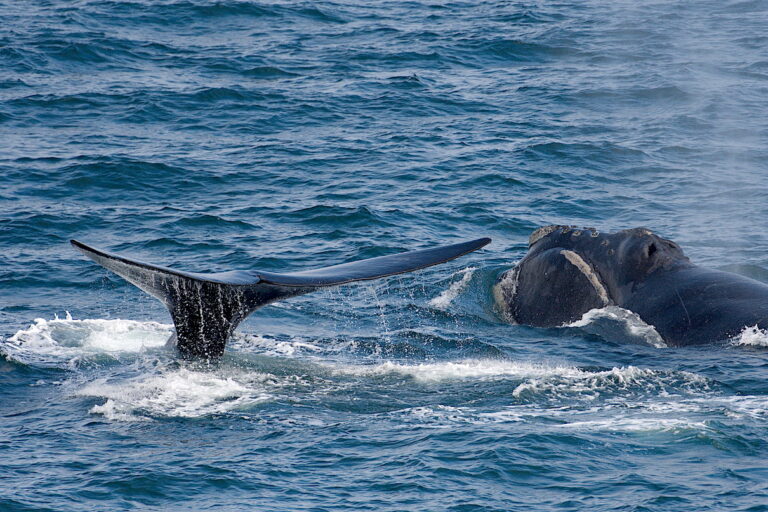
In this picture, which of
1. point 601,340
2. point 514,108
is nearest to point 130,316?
point 601,340

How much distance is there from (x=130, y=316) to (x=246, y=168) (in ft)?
25.1

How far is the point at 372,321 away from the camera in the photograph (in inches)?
606

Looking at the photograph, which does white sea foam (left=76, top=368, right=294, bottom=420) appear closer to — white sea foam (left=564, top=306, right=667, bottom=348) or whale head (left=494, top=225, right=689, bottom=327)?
whale head (left=494, top=225, right=689, bottom=327)

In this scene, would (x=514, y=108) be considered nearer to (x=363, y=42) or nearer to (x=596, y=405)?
(x=363, y=42)

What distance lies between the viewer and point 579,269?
13719 millimetres

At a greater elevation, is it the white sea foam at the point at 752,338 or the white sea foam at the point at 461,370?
the white sea foam at the point at 752,338

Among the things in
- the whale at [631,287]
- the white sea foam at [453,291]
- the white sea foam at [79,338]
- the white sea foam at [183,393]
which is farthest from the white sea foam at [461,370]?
the white sea foam at [453,291]

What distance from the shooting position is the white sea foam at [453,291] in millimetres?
16069

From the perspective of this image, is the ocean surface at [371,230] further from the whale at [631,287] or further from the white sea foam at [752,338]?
the whale at [631,287]

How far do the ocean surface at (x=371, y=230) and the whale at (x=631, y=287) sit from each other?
0.29 metres

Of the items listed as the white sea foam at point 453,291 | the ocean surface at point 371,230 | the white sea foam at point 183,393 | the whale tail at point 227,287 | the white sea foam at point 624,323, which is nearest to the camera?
the ocean surface at point 371,230

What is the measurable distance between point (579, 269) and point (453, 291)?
10.1 feet

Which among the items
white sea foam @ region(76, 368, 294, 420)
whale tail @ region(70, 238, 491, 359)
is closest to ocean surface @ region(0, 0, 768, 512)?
white sea foam @ region(76, 368, 294, 420)

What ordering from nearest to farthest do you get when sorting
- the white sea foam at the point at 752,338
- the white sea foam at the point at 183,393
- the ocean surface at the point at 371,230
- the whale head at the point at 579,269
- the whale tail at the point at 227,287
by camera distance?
the ocean surface at the point at 371,230 → the whale tail at the point at 227,287 → the white sea foam at the point at 183,393 → the white sea foam at the point at 752,338 → the whale head at the point at 579,269
